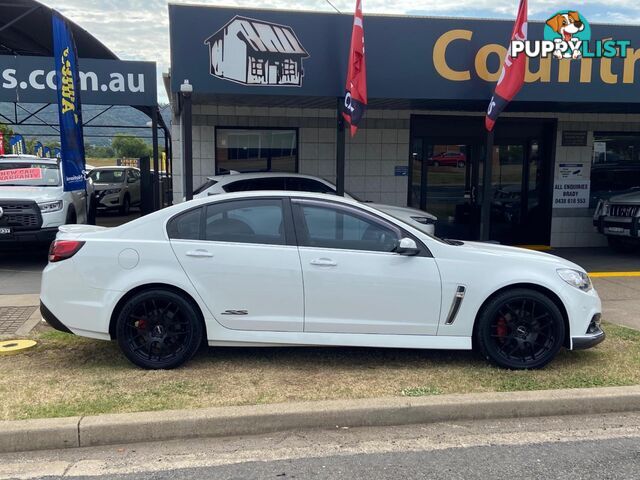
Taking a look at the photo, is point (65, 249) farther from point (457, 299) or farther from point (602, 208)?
point (602, 208)

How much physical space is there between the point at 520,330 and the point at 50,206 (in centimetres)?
815

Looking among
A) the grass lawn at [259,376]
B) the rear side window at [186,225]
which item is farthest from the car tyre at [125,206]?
the rear side window at [186,225]

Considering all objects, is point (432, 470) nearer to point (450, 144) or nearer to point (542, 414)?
point (542, 414)

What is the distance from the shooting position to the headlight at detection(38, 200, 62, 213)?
32.8ft

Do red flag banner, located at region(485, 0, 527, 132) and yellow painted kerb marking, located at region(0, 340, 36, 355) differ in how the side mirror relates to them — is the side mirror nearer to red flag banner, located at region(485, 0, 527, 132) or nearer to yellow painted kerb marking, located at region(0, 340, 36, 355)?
red flag banner, located at region(485, 0, 527, 132)

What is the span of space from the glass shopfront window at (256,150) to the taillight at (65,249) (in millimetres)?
6427

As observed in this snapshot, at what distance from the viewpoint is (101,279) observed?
4910mm

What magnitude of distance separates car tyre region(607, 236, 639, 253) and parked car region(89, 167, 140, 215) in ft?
52.6

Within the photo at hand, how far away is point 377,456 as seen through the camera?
3.83 metres

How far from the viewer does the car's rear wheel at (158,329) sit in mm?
4914

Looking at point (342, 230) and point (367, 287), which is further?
point (342, 230)

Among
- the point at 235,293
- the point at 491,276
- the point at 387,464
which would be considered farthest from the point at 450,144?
the point at 387,464

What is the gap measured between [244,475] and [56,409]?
1566 mm

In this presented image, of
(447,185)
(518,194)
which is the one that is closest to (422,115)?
(447,185)
